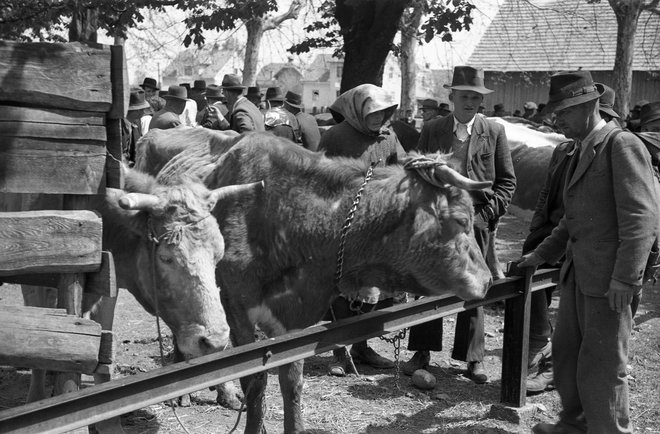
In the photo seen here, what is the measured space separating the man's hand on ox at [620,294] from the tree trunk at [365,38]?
7792mm

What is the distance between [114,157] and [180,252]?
0.67m

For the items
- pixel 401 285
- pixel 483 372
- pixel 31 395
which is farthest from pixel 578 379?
pixel 31 395

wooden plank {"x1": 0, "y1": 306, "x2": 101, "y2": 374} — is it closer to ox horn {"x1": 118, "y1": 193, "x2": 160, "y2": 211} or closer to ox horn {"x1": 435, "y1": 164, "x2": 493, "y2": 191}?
ox horn {"x1": 118, "y1": 193, "x2": 160, "y2": 211}

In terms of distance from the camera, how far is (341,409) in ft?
19.8

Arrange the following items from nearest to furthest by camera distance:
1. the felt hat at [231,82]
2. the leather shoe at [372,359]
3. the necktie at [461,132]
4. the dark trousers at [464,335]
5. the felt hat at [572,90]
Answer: the felt hat at [572,90], the necktie at [461,132], the dark trousers at [464,335], the leather shoe at [372,359], the felt hat at [231,82]

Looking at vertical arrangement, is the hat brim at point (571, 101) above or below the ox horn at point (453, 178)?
above

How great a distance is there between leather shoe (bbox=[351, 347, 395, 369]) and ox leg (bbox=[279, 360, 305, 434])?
1886 millimetres

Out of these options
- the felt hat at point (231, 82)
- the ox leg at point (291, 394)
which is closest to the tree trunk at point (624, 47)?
the felt hat at point (231, 82)

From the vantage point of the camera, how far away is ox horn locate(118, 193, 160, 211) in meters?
4.26

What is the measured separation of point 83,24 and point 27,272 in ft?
26.0

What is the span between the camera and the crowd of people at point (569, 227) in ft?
15.0

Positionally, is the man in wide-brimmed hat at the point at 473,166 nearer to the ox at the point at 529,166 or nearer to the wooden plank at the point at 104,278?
the wooden plank at the point at 104,278

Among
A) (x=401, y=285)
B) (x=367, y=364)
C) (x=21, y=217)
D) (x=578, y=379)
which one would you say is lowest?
(x=367, y=364)

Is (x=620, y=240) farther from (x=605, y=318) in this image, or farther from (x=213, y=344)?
(x=213, y=344)
